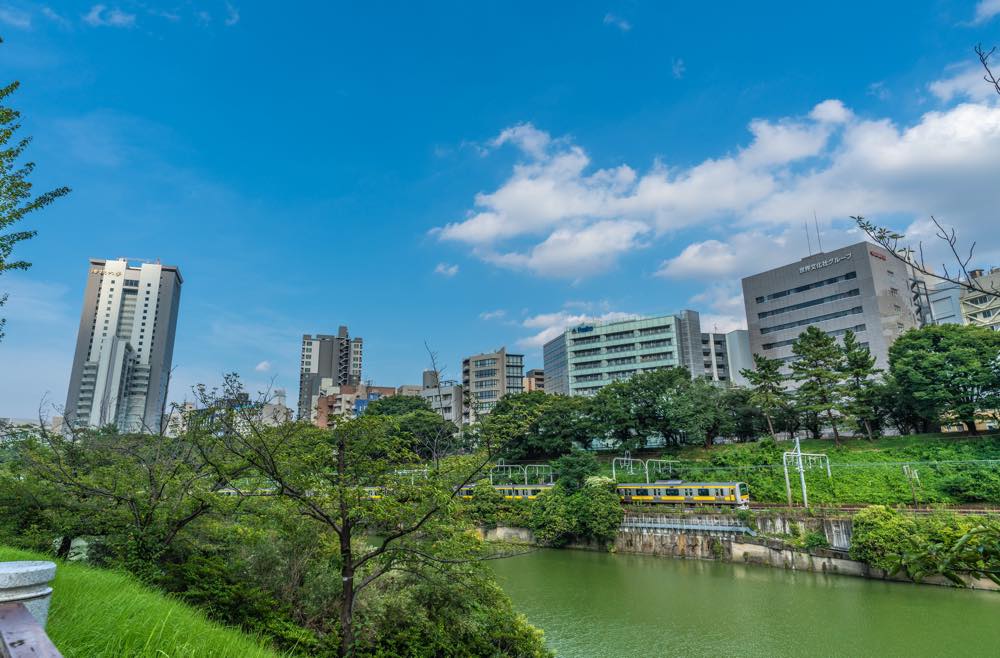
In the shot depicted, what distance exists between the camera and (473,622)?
9.03 m

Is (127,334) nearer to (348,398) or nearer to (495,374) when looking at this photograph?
(348,398)

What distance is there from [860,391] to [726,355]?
92.8 feet

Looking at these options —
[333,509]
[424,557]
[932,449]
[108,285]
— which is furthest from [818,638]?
[108,285]

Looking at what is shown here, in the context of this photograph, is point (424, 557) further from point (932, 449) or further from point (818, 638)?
point (932, 449)

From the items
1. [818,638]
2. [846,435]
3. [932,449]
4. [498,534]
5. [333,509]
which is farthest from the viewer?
[846,435]

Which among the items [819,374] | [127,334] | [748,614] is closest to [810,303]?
[819,374]

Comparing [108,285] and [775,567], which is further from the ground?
[108,285]

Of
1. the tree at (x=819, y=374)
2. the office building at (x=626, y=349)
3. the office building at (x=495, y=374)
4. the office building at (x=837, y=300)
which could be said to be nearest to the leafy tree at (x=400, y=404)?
the office building at (x=495, y=374)

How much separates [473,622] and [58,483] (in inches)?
323

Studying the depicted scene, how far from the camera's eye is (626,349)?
58.1 metres

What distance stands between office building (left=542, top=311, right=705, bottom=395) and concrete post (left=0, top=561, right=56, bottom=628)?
53352mm

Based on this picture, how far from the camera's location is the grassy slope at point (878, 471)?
2291cm

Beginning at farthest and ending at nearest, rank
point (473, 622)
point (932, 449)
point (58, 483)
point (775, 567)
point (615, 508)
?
point (932, 449) < point (615, 508) < point (775, 567) < point (58, 483) < point (473, 622)

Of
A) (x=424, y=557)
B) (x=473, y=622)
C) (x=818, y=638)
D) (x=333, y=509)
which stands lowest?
(x=818, y=638)
